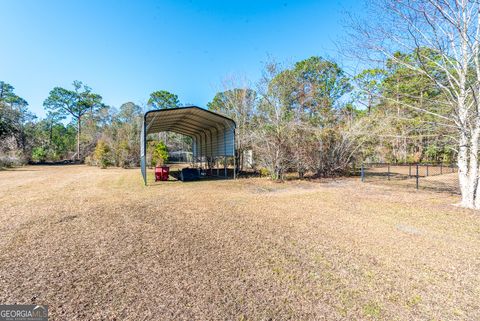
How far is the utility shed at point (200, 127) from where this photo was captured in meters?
10.2

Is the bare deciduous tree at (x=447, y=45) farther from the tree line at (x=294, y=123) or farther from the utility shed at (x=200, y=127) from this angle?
the utility shed at (x=200, y=127)

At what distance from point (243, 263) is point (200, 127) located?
13.9 meters

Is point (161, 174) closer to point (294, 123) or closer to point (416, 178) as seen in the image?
point (294, 123)

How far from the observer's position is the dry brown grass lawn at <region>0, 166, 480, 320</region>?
1.91 meters

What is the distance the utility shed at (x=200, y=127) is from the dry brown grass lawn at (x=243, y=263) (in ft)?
19.1

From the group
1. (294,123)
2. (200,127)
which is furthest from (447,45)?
(200,127)

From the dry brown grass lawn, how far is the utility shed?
5815 millimetres

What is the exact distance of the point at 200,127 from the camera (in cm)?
1571

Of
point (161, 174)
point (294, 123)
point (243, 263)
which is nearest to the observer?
point (243, 263)

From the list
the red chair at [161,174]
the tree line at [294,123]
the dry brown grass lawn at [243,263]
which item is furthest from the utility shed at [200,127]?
the dry brown grass lawn at [243,263]

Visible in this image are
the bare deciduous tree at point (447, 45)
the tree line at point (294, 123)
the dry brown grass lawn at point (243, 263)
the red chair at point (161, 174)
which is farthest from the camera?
the red chair at point (161, 174)

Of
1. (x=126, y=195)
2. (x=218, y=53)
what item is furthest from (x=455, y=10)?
(x=218, y=53)

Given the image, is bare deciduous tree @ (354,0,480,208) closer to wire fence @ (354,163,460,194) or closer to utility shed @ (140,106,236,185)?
wire fence @ (354,163,460,194)

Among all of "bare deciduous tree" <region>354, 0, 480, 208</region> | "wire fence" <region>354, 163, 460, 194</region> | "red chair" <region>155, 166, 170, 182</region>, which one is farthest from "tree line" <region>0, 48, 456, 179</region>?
"red chair" <region>155, 166, 170, 182</region>
